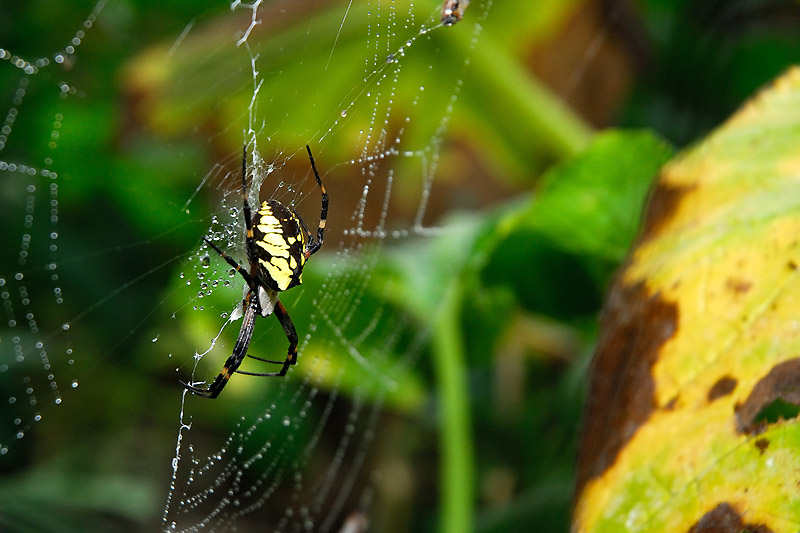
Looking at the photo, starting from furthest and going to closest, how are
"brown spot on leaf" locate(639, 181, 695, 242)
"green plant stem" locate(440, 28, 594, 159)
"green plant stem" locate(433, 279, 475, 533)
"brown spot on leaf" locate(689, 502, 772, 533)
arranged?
"green plant stem" locate(440, 28, 594, 159), "green plant stem" locate(433, 279, 475, 533), "brown spot on leaf" locate(639, 181, 695, 242), "brown spot on leaf" locate(689, 502, 772, 533)

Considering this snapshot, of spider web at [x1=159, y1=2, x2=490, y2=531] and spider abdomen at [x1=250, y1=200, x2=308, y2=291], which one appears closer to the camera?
spider abdomen at [x1=250, y1=200, x2=308, y2=291]

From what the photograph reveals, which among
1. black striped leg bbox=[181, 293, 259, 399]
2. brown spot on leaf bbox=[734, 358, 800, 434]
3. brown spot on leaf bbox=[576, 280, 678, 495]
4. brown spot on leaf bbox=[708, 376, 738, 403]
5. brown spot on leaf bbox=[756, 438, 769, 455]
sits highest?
black striped leg bbox=[181, 293, 259, 399]

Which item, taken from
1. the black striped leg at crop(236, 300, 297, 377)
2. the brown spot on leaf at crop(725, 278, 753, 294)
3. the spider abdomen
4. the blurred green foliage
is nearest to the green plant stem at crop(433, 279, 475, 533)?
the blurred green foliage

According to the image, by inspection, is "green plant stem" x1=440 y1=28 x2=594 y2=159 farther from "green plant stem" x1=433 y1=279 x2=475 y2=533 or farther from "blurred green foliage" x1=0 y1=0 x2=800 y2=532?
"green plant stem" x1=433 y1=279 x2=475 y2=533

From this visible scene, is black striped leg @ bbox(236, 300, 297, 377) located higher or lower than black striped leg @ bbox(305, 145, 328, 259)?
lower

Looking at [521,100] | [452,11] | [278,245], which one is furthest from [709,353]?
[521,100]

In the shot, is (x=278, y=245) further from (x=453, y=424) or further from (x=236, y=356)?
(x=453, y=424)
